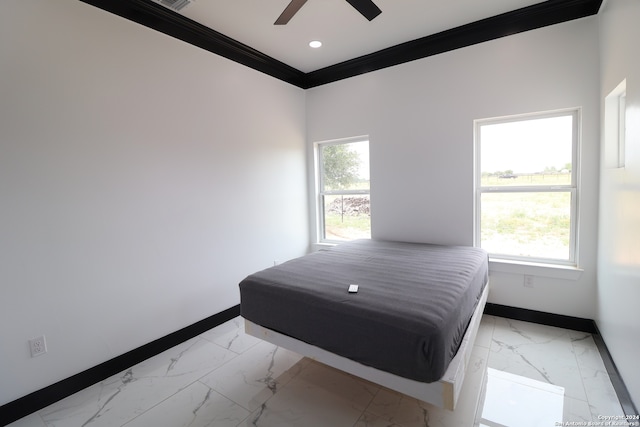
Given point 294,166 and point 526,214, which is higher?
point 294,166

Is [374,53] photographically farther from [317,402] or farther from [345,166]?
[317,402]

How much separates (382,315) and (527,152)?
2363mm

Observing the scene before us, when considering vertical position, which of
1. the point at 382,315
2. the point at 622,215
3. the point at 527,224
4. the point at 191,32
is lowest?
the point at 382,315

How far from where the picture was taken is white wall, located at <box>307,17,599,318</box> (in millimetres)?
2469

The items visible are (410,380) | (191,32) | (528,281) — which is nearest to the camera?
(410,380)

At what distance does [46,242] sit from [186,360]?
1.30 meters

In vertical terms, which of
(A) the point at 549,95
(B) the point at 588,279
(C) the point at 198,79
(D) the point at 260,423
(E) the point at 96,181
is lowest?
(D) the point at 260,423

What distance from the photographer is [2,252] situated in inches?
67.8

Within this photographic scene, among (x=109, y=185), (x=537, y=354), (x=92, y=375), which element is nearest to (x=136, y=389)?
(x=92, y=375)

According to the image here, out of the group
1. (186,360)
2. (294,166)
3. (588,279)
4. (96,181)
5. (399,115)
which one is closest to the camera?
(96,181)

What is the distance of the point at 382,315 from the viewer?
5.07ft

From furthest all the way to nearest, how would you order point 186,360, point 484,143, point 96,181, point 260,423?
1. point 484,143
2. point 186,360
3. point 96,181
4. point 260,423

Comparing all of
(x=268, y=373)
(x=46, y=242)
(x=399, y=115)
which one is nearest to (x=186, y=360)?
(x=268, y=373)

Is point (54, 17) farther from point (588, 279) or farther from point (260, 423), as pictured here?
point (588, 279)
